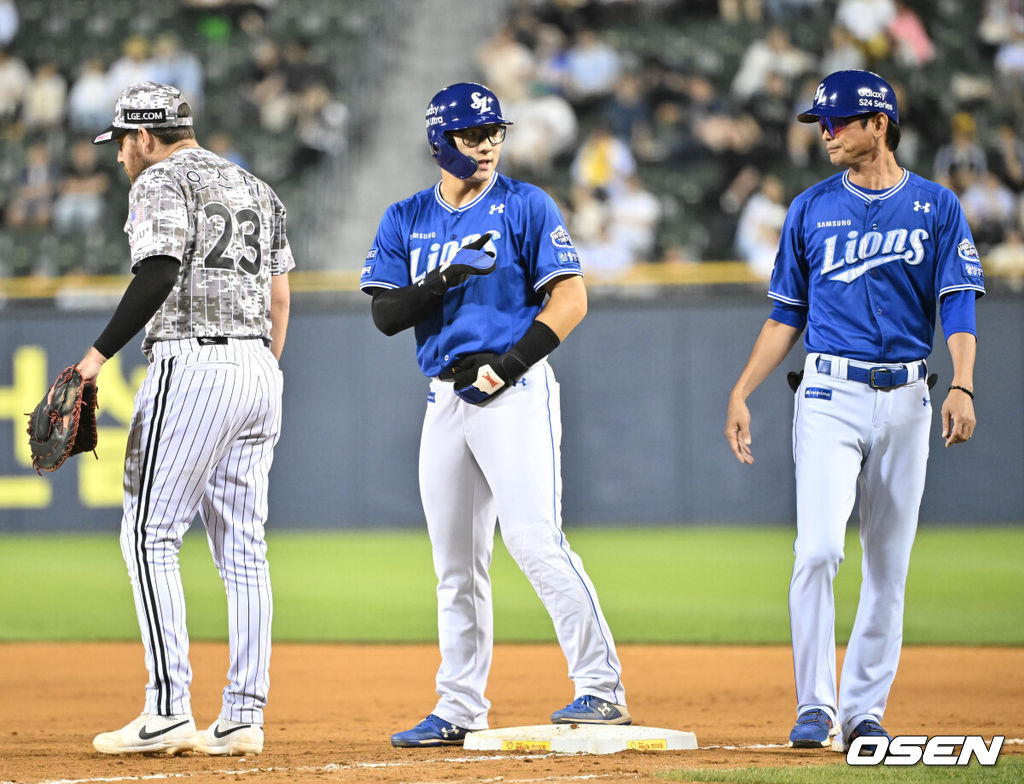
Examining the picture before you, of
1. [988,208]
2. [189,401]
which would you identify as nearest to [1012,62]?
[988,208]

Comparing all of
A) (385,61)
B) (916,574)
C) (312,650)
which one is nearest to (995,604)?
(916,574)

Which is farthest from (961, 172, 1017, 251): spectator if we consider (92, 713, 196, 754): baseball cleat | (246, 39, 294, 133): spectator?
(92, 713, 196, 754): baseball cleat

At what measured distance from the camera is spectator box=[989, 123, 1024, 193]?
14047 mm

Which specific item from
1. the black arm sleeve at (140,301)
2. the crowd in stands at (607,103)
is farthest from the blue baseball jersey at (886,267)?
the crowd in stands at (607,103)

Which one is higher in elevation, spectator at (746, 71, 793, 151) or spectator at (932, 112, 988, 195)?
spectator at (746, 71, 793, 151)

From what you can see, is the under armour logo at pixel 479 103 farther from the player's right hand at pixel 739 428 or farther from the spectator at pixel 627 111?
the spectator at pixel 627 111

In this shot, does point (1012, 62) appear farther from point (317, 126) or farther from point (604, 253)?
point (317, 126)

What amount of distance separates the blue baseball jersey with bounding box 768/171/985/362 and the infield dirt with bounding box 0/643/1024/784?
1288 mm

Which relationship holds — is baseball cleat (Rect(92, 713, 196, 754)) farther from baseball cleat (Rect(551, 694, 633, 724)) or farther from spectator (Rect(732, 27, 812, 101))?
spectator (Rect(732, 27, 812, 101))

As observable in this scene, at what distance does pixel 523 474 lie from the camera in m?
4.61

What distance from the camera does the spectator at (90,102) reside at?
1584cm

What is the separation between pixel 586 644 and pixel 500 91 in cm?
1196

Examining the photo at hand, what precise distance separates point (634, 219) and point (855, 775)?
10623 mm

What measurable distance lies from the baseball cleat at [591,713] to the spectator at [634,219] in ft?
31.6
